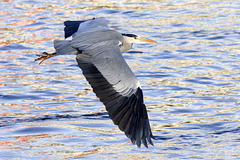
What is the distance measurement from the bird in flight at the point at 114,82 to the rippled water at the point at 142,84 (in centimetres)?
113

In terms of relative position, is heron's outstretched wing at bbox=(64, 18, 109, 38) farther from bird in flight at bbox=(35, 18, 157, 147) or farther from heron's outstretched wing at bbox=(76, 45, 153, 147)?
heron's outstretched wing at bbox=(76, 45, 153, 147)

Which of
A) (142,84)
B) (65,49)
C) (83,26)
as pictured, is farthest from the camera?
(142,84)

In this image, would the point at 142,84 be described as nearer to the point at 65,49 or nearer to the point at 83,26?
the point at 83,26

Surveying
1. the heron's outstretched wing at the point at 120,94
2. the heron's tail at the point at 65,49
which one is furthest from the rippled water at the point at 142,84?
the heron's tail at the point at 65,49

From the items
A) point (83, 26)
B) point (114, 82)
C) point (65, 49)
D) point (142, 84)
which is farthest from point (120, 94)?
point (142, 84)

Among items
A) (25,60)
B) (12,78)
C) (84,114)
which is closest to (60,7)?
(25,60)

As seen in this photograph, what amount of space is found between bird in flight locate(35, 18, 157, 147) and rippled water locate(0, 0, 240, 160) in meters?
1.13

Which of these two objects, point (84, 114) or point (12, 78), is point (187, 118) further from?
point (12, 78)

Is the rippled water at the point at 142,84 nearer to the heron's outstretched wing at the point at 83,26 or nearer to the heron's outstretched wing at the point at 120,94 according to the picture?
the heron's outstretched wing at the point at 120,94

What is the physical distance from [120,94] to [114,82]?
0.16 metres

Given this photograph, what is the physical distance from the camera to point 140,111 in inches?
243

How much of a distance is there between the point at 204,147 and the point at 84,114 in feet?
7.35

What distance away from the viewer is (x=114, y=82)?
6.24 m

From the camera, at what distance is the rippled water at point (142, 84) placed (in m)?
7.52
